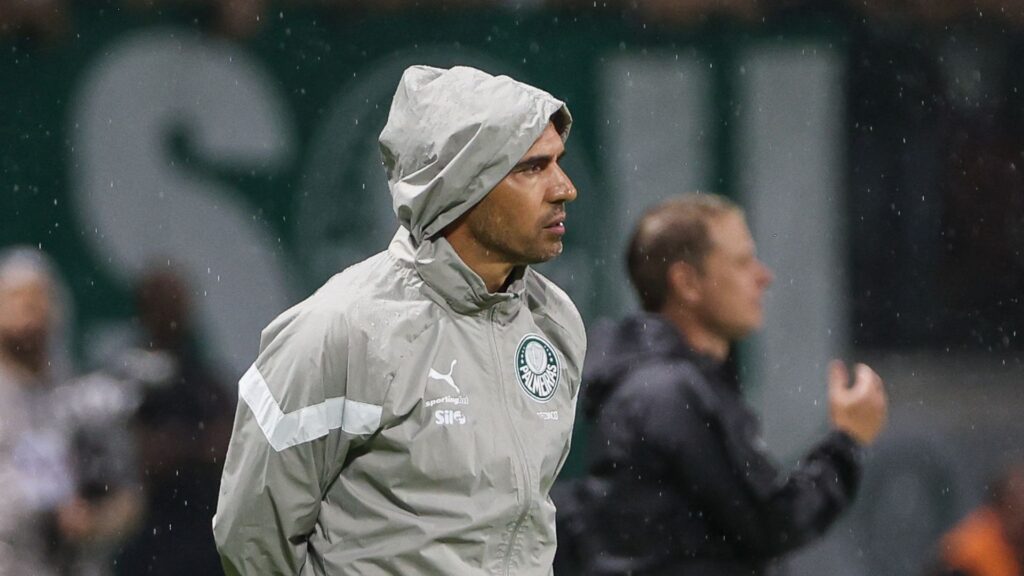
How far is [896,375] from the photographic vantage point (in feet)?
17.7

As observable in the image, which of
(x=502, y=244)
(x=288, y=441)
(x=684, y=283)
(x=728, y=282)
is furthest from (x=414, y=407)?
(x=728, y=282)

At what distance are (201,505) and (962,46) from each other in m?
2.60

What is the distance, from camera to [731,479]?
3873 millimetres

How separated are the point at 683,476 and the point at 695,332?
41cm

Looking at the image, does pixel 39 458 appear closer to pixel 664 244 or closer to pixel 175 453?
pixel 175 453

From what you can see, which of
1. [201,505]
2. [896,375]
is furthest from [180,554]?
[896,375]

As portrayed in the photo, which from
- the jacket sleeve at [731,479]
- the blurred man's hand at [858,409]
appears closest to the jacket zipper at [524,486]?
the jacket sleeve at [731,479]

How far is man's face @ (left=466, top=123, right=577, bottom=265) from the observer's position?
9.11 ft

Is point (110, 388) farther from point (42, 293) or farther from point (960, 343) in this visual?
point (960, 343)

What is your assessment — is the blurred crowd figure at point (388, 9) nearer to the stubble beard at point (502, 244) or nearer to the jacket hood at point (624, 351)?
the jacket hood at point (624, 351)

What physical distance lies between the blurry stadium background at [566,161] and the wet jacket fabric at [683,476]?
4.10ft

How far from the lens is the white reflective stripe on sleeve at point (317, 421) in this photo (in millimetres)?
2650

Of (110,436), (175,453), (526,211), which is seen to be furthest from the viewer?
(175,453)

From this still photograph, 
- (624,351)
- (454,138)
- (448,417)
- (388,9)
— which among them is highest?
(454,138)
